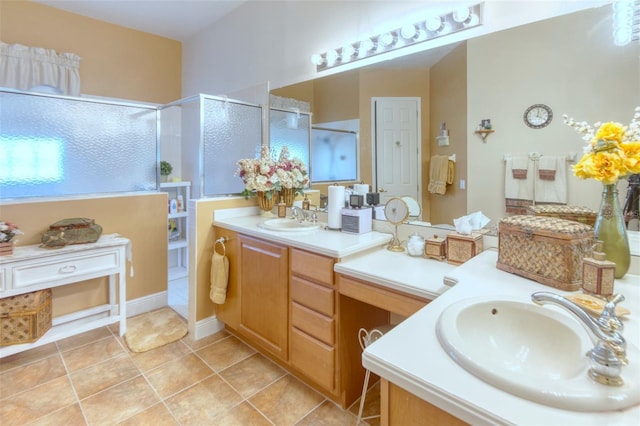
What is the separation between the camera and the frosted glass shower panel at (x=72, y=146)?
2242 millimetres

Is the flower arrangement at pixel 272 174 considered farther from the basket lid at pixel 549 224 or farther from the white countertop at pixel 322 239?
the basket lid at pixel 549 224

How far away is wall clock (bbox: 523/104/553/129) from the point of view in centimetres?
138

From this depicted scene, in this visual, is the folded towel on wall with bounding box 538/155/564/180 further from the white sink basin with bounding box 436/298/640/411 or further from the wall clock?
the white sink basin with bounding box 436/298/640/411

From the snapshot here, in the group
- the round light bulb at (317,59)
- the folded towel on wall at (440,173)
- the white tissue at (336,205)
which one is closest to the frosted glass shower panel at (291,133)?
the round light bulb at (317,59)

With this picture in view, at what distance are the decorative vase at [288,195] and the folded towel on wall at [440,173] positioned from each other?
1.13 metres

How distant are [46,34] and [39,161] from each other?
1756 mm

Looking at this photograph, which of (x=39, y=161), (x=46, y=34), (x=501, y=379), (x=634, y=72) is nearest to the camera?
(x=501, y=379)

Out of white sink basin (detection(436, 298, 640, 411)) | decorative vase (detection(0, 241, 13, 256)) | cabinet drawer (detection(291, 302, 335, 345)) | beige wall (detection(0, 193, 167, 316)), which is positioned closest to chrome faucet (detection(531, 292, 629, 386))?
white sink basin (detection(436, 298, 640, 411))

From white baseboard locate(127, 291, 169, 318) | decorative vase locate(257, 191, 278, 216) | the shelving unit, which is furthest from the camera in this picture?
the shelving unit

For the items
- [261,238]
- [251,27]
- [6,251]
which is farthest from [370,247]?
[251,27]

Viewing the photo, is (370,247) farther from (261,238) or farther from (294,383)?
(294,383)

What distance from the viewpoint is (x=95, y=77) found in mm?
3459

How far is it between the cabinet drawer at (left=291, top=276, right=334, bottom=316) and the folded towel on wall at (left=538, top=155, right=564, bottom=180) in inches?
43.3

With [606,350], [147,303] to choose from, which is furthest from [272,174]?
[606,350]
